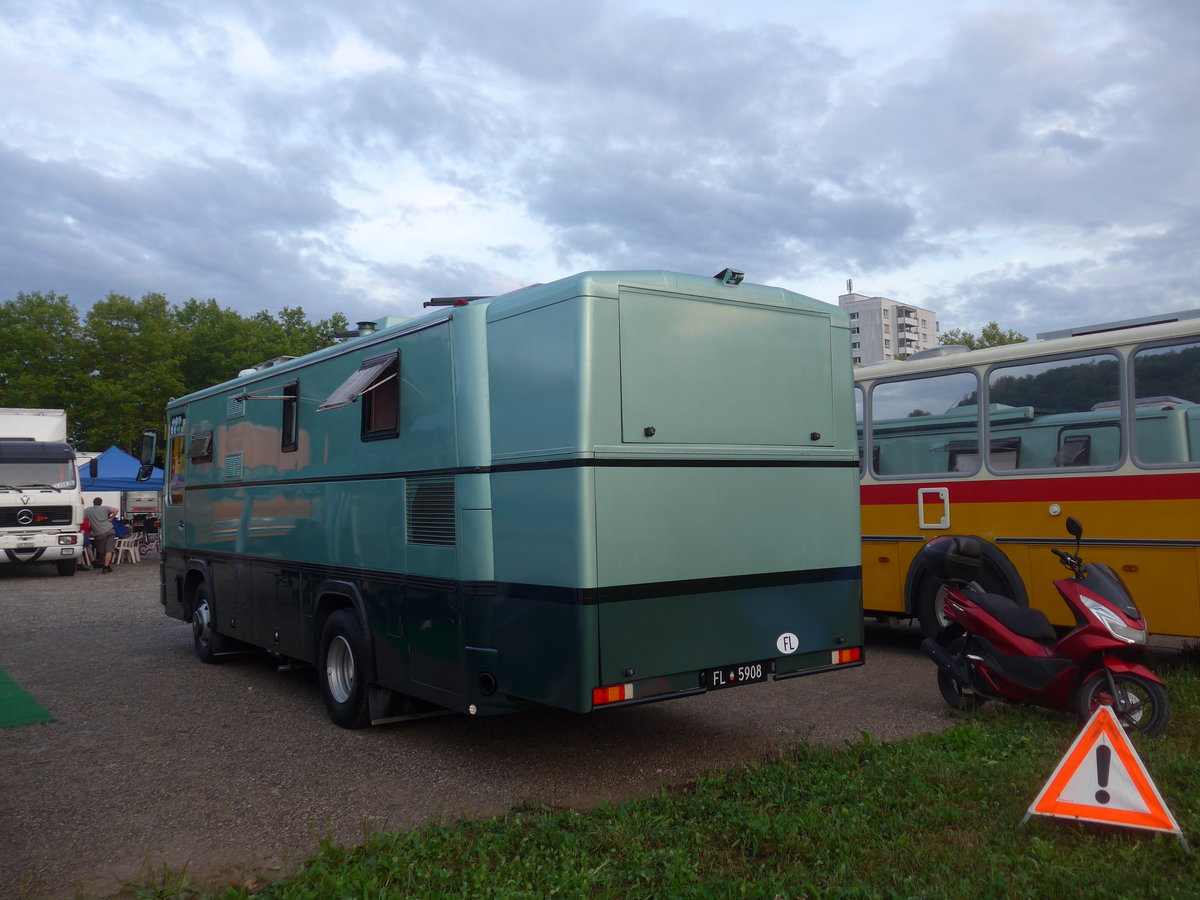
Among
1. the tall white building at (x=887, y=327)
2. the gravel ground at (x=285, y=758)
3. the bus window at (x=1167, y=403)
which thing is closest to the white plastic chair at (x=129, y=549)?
the gravel ground at (x=285, y=758)

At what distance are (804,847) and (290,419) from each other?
573cm

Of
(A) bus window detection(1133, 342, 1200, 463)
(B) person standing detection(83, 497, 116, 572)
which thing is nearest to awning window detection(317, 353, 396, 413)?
(A) bus window detection(1133, 342, 1200, 463)

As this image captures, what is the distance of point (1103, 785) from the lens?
4.62 m

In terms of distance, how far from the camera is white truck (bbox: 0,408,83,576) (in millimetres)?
20969

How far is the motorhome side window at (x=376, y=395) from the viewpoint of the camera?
685cm

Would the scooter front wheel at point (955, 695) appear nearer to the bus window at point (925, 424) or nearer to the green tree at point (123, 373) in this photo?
the bus window at point (925, 424)

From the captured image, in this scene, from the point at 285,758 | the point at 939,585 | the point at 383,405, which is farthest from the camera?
the point at 939,585

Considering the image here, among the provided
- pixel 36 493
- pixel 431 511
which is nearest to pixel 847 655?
pixel 431 511

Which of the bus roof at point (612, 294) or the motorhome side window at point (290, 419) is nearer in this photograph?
the bus roof at point (612, 294)

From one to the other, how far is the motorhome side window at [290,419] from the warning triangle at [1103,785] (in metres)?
6.20

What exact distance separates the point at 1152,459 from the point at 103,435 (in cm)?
4028

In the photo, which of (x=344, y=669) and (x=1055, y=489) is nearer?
(x=344, y=669)

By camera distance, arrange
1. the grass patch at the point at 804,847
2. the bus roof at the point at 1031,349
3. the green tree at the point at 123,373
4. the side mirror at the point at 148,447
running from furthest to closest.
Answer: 1. the green tree at the point at 123,373
2. the side mirror at the point at 148,447
3. the bus roof at the point at 1031,349
4. the grass patch at the point at 804,847

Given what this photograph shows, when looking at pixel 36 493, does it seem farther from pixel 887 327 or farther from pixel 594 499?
pixel 887 327
